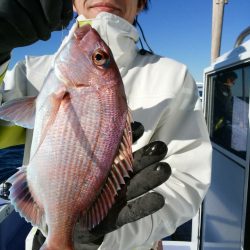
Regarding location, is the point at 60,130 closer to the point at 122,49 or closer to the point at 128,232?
the point at 128,232

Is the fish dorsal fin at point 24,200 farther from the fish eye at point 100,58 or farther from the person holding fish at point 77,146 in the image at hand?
the fish eye at point 100,58

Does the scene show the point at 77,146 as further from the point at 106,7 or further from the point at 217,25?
the point at 217,25

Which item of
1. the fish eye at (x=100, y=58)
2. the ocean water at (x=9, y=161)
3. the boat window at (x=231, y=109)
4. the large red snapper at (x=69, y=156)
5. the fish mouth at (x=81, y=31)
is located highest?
the fish mouth at (x=81, y=31)

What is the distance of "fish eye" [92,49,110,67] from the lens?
1455 mm

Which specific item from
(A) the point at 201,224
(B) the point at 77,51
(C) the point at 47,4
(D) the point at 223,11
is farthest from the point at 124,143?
(D) the point at 223,11

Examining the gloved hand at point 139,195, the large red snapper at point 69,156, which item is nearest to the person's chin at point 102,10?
the large red snapper at point 69,156

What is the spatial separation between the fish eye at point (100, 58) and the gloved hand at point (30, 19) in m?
0.21

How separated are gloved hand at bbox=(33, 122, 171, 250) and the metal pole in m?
3.34

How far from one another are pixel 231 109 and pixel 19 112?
91.9 inches

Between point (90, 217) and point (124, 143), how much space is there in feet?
1.02

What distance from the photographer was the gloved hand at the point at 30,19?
1182mm

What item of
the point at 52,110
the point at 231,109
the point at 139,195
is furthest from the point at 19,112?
the point at 231,109

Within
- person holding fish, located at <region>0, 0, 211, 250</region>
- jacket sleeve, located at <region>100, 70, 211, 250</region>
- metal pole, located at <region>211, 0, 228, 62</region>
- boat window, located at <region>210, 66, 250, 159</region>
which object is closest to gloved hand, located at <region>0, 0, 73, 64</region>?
person holding fish, located at <region>0, 0, 211, 250</region>

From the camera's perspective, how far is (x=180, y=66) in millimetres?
1975
